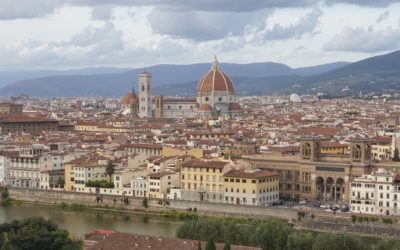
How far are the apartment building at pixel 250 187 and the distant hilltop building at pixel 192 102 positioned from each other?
52670 mm

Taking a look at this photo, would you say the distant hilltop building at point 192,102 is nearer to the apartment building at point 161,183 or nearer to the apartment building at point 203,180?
the apartment building at point 161,183

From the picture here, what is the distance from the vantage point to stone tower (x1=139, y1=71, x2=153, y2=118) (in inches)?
3565

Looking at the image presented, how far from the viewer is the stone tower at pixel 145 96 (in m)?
90.6

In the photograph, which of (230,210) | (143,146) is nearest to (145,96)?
(143,146)

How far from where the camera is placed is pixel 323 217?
Result: 3316 centimetres

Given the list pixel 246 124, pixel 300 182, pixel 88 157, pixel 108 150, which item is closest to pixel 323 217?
pixel 300 182

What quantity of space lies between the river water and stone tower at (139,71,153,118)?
49.8 m

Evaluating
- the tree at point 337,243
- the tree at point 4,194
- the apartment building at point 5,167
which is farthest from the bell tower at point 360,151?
the apartment building at point 5,167

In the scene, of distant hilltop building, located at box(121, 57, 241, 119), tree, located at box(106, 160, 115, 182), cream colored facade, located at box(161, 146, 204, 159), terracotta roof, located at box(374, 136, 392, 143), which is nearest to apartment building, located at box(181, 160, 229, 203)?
tree, located at box(106, 160, 115, 182)

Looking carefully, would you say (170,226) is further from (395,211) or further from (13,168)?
(13,168)

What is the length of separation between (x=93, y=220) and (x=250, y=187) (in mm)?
6401

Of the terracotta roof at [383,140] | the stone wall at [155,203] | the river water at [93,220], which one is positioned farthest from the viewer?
the terracotta roof at [383,140]

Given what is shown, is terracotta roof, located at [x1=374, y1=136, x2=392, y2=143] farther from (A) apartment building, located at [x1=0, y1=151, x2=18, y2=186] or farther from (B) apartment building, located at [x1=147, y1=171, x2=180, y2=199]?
(A) apartment building, located at [x1=0, y1=151, x2=18, y2=186]

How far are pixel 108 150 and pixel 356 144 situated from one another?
16.6m
